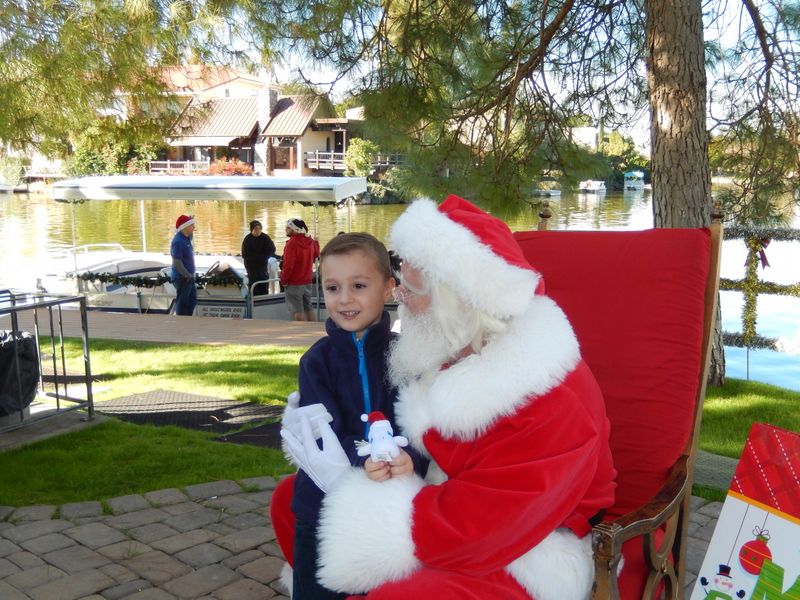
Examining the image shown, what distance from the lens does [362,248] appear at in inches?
82.3

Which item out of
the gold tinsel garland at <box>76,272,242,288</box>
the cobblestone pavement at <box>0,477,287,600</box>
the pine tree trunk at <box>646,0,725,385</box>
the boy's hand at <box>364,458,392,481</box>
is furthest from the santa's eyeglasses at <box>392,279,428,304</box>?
the gold tinsel garland at <box>76,272,242,288</box>

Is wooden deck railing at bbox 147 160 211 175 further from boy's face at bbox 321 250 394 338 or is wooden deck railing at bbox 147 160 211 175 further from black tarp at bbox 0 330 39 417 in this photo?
boy's face at bbox 321 250 394 338

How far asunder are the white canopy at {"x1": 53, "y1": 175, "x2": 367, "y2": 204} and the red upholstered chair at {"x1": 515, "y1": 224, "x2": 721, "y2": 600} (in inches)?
343

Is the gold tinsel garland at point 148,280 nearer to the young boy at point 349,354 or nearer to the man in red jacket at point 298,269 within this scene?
the man in red jacket at point 298,269

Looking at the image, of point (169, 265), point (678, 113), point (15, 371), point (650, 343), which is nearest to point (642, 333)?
point (650, 343)

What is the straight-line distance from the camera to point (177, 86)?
25.5 feet

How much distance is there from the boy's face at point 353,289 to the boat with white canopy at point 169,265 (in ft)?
27.5

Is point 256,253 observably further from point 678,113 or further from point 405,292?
point 405,292

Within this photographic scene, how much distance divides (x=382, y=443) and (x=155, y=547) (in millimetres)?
1738

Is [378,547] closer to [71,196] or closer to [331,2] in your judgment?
[331,2]

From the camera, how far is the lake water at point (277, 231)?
29.0 ft

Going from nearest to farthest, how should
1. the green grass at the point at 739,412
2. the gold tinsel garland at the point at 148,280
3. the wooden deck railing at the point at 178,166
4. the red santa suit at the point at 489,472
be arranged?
the red santa suit at the point at 489,472 < the green grass at the point at 739,412 < the gold tinsel garland at the point at 148,280 < the wooden deck railing at the point at 178,166

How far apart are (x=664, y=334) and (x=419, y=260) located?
927 mm

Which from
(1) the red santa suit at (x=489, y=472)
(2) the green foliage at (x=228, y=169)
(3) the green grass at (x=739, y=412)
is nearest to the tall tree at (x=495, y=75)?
(3) the green grass at (x=739, y=412)
